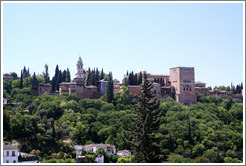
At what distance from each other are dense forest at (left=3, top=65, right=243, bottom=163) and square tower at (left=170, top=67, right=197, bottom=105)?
85.9 inches

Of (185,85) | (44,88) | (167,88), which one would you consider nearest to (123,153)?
(44,88)

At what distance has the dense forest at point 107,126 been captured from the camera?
1658 inches

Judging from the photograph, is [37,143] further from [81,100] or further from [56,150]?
[81,100]

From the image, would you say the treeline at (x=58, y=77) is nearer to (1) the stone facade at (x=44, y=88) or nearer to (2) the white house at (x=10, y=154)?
(1) the stone facade at (x=44, y=88)

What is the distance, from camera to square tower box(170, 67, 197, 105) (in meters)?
62.0

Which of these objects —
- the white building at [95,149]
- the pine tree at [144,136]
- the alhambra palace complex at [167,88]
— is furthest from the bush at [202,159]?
the alhambra palace complex at [167,88]

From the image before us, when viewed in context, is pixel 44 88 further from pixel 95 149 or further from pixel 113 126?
pixel 95 149

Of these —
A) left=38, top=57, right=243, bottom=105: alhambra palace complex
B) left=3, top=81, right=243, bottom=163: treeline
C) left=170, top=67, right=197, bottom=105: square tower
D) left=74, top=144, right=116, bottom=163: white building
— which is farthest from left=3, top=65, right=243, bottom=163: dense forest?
left=170, top=67, right=197, bottom=105: square tower

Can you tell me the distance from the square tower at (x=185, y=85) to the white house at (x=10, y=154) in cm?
3255

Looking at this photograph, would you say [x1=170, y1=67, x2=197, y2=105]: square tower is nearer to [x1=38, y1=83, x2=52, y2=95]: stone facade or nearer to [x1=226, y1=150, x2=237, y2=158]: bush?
[x1=226, y1=150, x2=237, y2=158]: bush

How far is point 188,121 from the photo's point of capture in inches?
2045

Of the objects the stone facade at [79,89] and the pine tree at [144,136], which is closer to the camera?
the pine tree at [144,136]

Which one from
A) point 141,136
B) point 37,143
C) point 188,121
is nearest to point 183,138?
point 188,121

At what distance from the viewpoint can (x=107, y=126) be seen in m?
49.5
